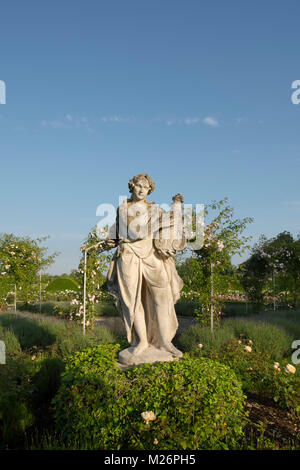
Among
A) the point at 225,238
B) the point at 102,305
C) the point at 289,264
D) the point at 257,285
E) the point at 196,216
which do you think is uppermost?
the point at 196,216

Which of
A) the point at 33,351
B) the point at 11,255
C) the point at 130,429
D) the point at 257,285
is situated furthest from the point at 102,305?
the point at 130,429

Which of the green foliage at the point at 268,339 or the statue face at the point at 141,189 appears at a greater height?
the statue face at the point at 141,189

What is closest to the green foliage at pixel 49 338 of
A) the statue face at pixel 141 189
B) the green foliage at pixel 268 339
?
the green foliage at pixel 268 339

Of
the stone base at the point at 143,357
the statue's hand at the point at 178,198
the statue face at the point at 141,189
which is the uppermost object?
the statue face at the point at 141,189

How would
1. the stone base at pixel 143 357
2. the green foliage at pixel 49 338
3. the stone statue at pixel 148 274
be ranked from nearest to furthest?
the stone base at pixel 143 357, the stone statue at pixel 148 274, the green foliage at pixel 49 338

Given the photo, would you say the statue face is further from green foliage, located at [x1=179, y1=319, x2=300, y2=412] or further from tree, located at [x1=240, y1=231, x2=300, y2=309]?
tree, located at [x1=240, y1=231, x2=300, y2=309]

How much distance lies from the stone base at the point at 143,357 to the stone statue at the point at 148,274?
1 centimetres

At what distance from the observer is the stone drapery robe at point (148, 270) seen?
382 cm

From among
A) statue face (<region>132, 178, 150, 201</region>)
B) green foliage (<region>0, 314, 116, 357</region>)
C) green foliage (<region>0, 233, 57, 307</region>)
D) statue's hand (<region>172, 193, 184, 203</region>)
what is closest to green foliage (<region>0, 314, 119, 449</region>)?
green foliage (<region>0, 314, 116, 357</region>)

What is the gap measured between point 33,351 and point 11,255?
8.21 m

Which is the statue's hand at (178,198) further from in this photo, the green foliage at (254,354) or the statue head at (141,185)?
the green foliage at (254,354)

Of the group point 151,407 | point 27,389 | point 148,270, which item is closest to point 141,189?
point 148,270

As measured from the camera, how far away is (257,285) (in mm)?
14000
